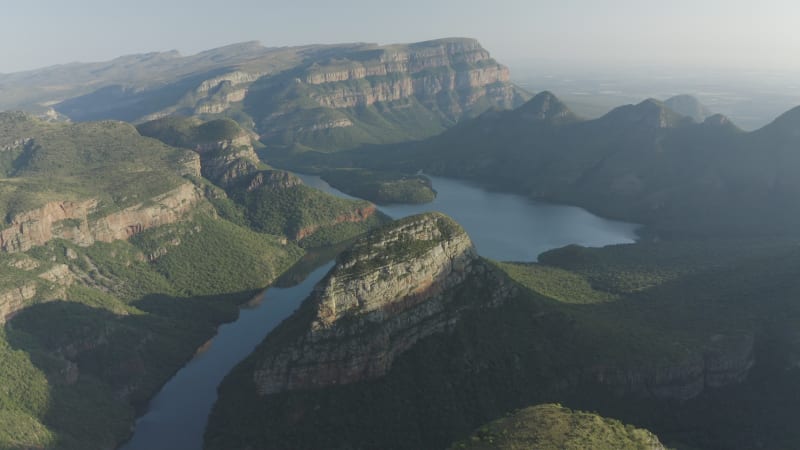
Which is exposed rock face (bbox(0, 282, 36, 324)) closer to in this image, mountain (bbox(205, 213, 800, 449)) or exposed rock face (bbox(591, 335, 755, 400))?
mountain (bbox(205, 213, 800, 449))

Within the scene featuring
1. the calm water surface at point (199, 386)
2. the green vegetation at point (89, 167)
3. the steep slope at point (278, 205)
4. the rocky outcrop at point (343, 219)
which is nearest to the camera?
the calm water surface at point (199, 386)

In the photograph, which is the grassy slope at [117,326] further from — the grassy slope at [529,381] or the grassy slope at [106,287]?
the grassy slope at [529,381]

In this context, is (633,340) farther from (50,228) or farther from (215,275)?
(50,228)

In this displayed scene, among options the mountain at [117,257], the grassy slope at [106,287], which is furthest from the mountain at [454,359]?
the mountain at [117,257]

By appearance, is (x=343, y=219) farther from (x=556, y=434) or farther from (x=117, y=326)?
(x=556, y=434)

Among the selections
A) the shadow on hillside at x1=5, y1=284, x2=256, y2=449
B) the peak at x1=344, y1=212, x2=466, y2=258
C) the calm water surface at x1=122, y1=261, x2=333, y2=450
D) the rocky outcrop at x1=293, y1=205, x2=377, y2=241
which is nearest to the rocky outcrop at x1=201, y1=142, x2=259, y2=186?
the rocky outcrop at x1=293, y1=205, x2=377, y2=241

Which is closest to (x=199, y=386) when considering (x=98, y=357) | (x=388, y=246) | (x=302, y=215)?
(x=98, y=357)

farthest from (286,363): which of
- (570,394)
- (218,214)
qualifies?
(218,214)
